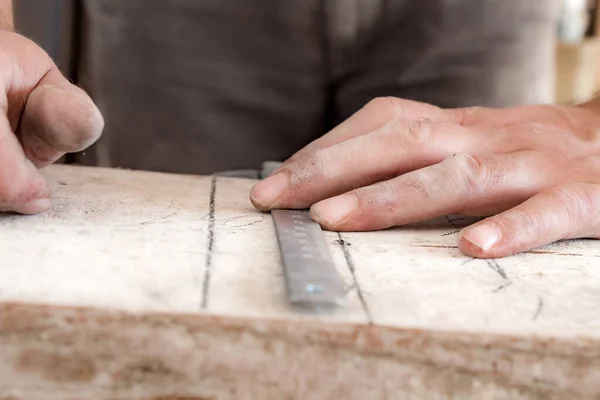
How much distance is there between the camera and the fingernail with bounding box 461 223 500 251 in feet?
2.13

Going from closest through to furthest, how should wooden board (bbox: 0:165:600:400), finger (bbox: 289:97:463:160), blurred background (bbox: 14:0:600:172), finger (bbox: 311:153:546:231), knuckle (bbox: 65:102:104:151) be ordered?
wooden board (bbox: 0:165:600:400) < knuckle (bbox: 65:102:104:151) < finger (bbox: 311:153:546:231) < finger (bbox: 289:97:463:160) < blurred background (bbox: 14:0:600:172)

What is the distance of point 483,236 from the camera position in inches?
25.8

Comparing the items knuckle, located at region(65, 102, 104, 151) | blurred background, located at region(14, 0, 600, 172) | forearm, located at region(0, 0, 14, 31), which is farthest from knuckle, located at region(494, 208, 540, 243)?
forearm, located at region(0, 0, 14, 31)

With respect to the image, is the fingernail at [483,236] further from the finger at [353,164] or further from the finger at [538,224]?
the finger at [353,164]

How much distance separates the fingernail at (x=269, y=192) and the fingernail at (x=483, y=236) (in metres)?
0.21

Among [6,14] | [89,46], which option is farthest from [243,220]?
[89,46]

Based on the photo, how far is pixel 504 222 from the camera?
26.8 inches

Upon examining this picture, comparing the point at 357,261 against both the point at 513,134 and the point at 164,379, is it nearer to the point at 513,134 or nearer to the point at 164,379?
the point at 164,379

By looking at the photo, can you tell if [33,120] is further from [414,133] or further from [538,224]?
[538,224]

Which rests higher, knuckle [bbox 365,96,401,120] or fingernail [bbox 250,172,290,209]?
knuckle [bbox 365,96,401,120]

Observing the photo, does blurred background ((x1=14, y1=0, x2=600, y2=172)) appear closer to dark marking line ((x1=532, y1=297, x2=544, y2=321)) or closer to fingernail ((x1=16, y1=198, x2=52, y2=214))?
fingernail ((x1=16, y1=198, x2=52, y2=214))

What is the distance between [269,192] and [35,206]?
0.82 ft

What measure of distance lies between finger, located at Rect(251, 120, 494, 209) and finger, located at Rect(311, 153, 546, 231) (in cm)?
4

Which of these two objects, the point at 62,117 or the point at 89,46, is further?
the point at 89,46
